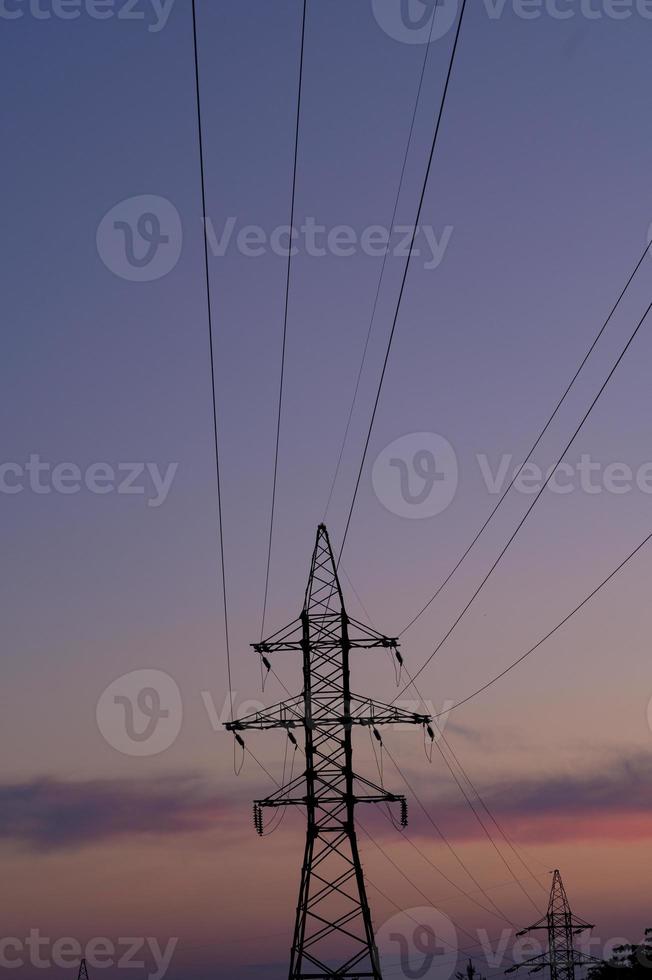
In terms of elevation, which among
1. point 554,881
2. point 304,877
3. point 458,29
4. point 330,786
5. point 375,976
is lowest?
point 375,976

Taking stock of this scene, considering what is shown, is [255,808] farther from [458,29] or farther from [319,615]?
[458,29]

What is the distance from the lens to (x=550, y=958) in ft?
347

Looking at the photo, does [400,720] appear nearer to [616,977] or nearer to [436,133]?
[436,133]

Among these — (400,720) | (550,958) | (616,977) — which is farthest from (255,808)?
(616,977)

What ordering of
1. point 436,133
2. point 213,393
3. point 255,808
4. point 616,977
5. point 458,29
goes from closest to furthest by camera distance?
1. point 458,29
2. point 436,133
3. point 213,393
4. point 255,808
5. point 616,977

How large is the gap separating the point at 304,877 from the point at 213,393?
19.7m

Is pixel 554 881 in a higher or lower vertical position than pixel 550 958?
higher

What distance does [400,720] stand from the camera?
4284cm

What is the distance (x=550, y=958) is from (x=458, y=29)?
10008 centimetres

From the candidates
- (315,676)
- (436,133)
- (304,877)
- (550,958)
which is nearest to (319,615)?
(315,676)

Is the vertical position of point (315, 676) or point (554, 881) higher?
point (554, 881)

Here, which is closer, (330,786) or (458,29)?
(458,29)

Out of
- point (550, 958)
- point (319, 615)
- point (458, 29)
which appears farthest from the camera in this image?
point (550, 958)

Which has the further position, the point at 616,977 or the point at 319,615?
the point at 616,977
